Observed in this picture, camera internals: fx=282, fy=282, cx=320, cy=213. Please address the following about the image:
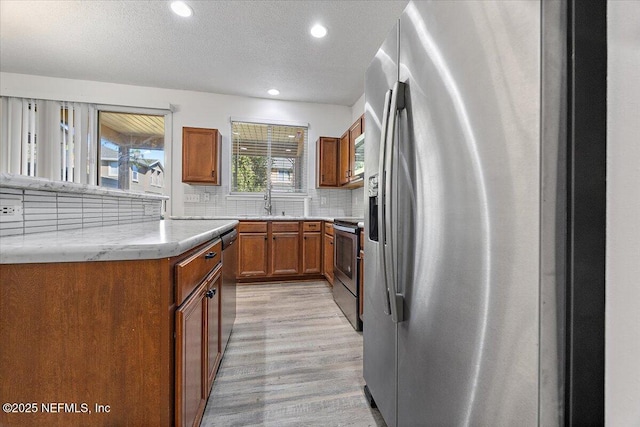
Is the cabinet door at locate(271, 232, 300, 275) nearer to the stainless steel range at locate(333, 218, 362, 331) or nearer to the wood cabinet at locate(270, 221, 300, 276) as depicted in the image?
the wood cabinet at locate(270, 221, 300, 276)

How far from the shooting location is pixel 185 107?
4.13 m

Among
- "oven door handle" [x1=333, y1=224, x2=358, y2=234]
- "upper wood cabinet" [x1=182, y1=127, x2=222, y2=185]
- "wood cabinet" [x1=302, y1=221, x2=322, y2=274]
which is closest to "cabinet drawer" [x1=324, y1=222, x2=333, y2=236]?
"wood cabinet" [x1=302, y1=221, x2=322, y2=274]

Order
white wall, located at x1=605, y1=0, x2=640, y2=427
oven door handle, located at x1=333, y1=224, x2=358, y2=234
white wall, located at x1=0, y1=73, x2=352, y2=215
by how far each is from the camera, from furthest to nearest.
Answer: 1. white wall, located at x1=0, y1=73, x2=352, y2=215
2. oven door handle, located at x1=333, y1=224, x2=358, y2=234
3. white wall, located at x1=605, y1=0, x2=640, y2=427

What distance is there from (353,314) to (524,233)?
1976 millimetres

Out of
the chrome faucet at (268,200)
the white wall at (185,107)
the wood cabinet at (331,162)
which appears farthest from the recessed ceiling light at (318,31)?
the chrome faucet at (268,200)

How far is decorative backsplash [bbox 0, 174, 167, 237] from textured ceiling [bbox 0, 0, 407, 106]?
5.97ft

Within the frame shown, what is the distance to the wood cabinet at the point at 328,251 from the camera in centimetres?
329

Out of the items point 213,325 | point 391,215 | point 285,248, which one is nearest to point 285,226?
point 285,248

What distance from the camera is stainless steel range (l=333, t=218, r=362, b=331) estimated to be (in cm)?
228

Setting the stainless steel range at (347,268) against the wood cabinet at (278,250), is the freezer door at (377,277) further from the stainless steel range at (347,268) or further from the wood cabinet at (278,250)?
the wood cabinet at (278,250)

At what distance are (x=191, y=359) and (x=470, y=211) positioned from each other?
3.37 feet

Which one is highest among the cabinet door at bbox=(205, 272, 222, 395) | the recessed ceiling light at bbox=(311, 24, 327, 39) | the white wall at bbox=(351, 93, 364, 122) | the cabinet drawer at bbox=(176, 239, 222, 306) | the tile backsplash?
the recessed ceiling light at bbox=(311, 24, 327, 39)

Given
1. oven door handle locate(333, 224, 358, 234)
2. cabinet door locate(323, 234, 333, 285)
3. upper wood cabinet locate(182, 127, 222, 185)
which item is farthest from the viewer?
upper wood cabinet locate(182, 127, 222, 185)

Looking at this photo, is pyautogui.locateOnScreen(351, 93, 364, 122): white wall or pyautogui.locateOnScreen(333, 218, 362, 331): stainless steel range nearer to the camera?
pyautogui.locateOnScreen(333, 218, 362, 331): stainless steel range
